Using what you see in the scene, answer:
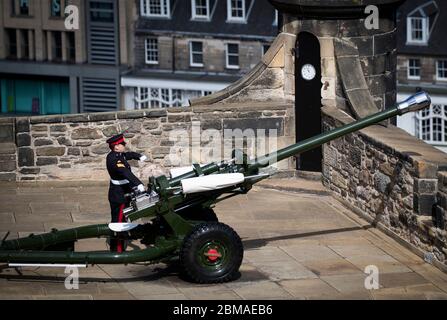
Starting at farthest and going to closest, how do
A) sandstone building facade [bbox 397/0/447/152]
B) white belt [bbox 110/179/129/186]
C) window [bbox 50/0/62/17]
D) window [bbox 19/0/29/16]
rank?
1. window [bbox 19/0/29/16]
2. window [bbox 50/0/62/17]
3. sandstone building facade [bbox 397/0/447/152]
4. white belt [bbox 110/179/129/186]

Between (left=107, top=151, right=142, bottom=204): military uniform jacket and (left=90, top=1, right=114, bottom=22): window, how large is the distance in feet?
237

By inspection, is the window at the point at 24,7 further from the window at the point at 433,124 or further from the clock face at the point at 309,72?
the clock face at the point at 309,72

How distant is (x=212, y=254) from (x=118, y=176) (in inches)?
74.9

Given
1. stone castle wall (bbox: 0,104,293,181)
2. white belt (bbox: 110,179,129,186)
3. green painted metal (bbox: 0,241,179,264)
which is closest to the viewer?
green painted metal (bbox: 0,241,179,264)

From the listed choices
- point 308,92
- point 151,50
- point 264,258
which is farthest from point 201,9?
point 264,258

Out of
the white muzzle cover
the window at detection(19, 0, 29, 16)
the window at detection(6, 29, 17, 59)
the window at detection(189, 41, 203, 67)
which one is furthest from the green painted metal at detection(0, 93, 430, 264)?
the window at detection(19, 0, 29, 16)

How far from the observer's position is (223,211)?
1962 cm

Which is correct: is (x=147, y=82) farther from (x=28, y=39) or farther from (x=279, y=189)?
(x=279, y=189)

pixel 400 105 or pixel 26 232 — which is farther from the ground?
pixel 400 105

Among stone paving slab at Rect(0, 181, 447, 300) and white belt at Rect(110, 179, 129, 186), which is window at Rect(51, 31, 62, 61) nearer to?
stone paving slab at Rect(0, 181, 447, 300)

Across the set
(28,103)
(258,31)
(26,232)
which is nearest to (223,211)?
(26,232)

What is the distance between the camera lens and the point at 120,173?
1672 centimetres

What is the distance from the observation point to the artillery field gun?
50.7 ft

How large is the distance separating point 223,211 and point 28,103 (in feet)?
221
